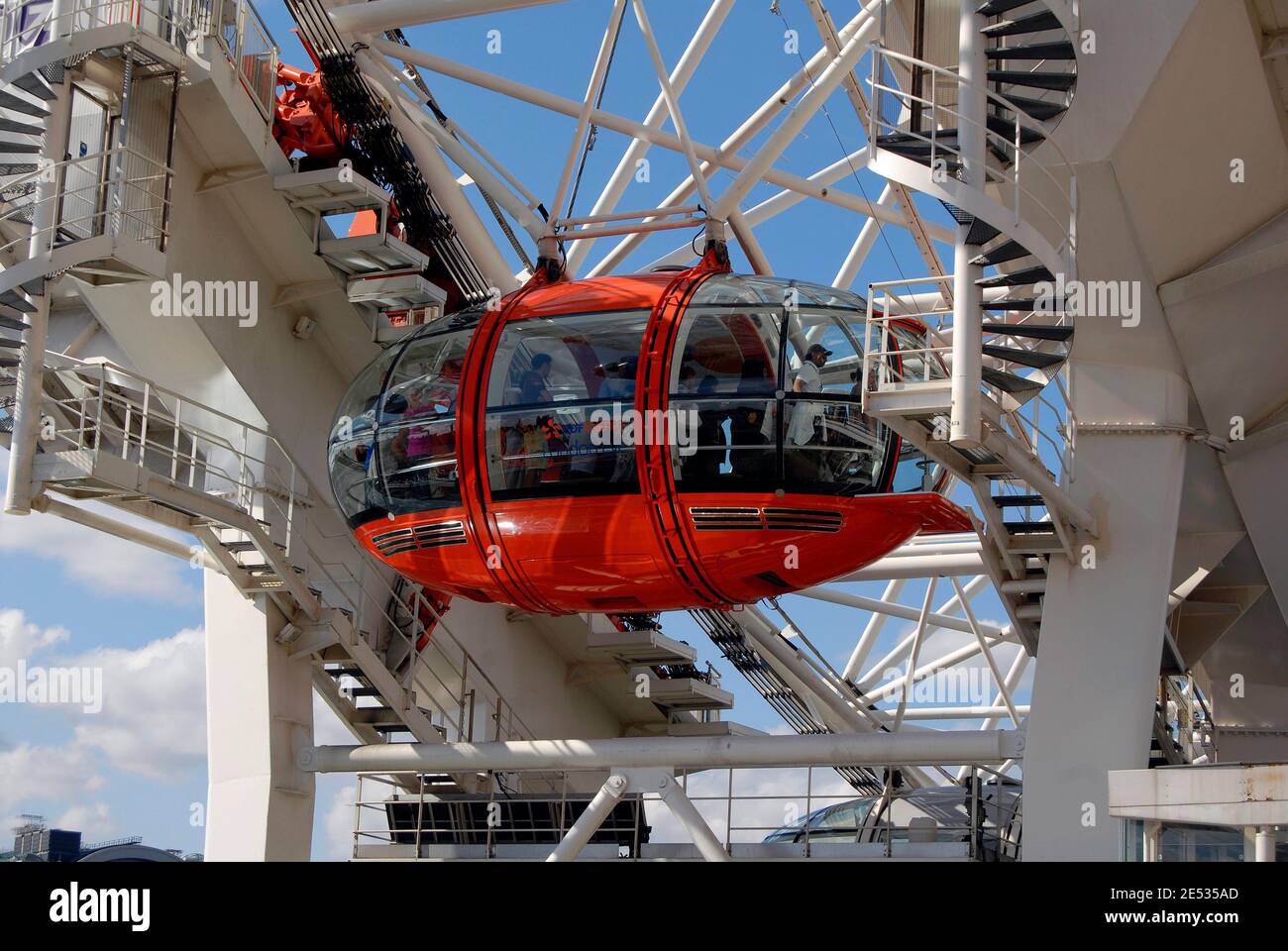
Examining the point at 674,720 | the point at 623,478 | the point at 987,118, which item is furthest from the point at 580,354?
the point at 674,720

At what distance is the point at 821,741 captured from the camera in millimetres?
19719

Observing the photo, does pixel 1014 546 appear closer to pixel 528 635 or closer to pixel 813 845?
pixel 813 845

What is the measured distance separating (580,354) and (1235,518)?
9564mm

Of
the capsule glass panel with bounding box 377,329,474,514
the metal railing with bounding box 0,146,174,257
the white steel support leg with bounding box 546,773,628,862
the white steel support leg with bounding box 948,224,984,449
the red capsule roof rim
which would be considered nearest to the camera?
the white steel support leg with bounding box 948,224,984,449

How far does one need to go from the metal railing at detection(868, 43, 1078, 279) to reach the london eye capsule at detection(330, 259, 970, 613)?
1870 mm

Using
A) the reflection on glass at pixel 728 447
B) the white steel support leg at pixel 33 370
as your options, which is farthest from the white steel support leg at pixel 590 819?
the white steel support leg at pixel 33 370

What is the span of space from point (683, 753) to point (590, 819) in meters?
1.43

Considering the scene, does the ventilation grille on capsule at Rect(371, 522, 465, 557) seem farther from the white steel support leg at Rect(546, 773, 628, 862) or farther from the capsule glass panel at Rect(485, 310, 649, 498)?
the white steel support leg at Rect(546, 773, 628, 862)

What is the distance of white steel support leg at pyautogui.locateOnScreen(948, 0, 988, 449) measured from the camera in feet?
50.3

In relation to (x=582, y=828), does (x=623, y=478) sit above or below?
above

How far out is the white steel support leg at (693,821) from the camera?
1959cm

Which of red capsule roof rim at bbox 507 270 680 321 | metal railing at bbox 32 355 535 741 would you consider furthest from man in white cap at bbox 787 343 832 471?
metal railing at bbox 32 355 535 741

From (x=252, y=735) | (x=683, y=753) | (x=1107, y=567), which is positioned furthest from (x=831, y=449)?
(x=252, y=735)

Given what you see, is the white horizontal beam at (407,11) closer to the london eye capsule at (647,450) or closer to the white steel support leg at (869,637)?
the london eye capsule at (647,450)
